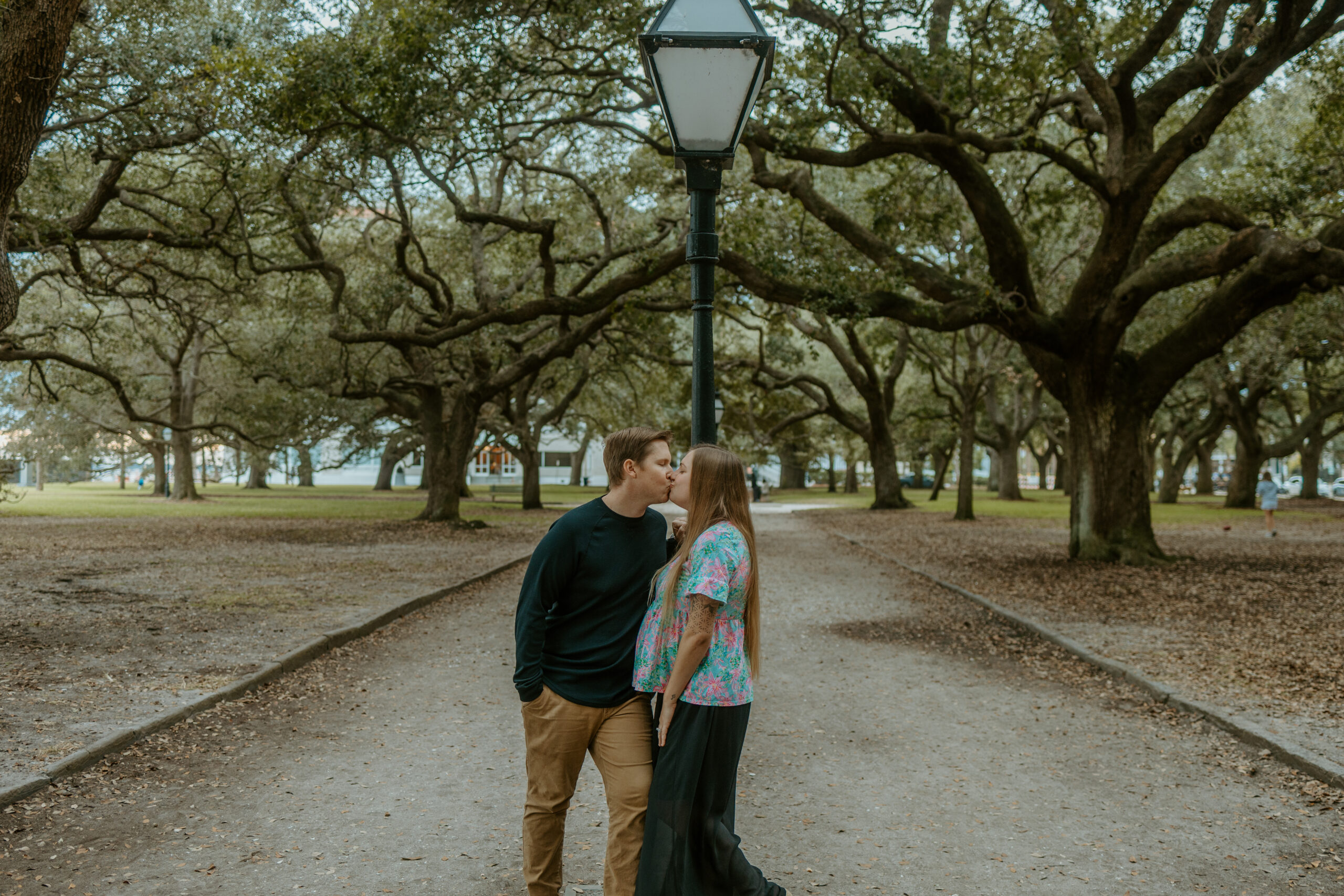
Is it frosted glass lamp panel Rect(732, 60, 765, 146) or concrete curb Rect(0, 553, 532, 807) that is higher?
frosted glass lamp panel Rect(732, 60, 765, 146)

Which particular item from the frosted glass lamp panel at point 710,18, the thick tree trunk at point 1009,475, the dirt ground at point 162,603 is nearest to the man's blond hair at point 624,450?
the frosted glass lamp panel at point 710,18

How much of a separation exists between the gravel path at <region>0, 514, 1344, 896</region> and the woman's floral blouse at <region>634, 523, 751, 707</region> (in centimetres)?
123

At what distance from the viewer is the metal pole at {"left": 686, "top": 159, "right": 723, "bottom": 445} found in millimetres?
4305

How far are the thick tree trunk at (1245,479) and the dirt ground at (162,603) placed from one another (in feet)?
91.4

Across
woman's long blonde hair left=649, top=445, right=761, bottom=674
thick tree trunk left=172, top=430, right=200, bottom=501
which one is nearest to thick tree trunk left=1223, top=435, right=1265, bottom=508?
thick tree trunk left=172, top=430, right=200, bottom=501

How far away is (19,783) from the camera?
4.78 metres

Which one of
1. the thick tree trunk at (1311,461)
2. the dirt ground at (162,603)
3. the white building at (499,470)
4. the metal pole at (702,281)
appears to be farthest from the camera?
the white building at (499,470)

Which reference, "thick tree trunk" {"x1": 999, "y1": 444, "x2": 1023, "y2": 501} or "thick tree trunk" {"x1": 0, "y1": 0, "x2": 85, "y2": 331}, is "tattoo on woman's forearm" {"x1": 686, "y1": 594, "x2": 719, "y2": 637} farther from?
"thick tree trunk" {"x1": 999, "y1": 444, "x2": 1023, "y2": 501}

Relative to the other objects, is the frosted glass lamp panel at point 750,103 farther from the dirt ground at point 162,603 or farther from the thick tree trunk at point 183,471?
the thick tree trunk at point 183,471

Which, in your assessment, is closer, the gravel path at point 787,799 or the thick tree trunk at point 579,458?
the gravel path at point 787,799

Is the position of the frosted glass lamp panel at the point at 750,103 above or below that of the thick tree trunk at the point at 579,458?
above

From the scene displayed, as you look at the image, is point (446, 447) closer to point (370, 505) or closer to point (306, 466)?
point (370, 505)

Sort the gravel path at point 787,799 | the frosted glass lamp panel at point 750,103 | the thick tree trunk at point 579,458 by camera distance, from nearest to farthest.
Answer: the gravel path at point 787,799, the frosted glass lamp panel at point 750,103, the thick tree trunk at point 579,458

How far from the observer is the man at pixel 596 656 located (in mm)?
3207
